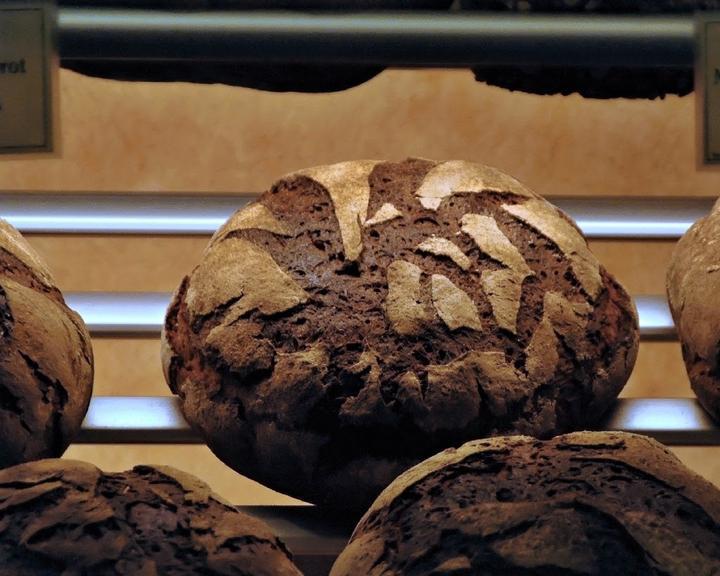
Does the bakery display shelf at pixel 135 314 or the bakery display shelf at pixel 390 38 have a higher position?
the bakery display shelf at pixel 390 38

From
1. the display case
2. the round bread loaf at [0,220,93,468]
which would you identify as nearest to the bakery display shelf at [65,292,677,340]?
the display case

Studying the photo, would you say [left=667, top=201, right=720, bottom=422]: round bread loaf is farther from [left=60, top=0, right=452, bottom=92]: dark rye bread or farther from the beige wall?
the beige wall

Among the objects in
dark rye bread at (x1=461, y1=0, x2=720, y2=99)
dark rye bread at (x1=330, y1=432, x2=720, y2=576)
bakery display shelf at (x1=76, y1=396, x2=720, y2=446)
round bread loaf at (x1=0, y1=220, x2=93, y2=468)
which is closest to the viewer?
dark rye bread at (x1=330, y1=432, x2=720, y2=576)

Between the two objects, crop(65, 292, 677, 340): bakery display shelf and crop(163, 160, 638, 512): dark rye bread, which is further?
crop(65, 292, 677, 340): bakery display shelf

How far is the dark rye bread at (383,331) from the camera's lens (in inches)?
42.8

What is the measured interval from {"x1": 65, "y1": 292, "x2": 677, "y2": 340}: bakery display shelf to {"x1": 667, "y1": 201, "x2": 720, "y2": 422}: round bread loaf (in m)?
0.04

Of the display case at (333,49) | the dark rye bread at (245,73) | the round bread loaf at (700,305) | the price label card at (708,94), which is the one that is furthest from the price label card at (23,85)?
the round bread loaf at (700,305)

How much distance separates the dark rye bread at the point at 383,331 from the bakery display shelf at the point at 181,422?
1.0 inches

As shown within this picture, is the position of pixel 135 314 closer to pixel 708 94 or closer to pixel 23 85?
pixel 23 85

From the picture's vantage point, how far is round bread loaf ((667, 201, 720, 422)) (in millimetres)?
1179

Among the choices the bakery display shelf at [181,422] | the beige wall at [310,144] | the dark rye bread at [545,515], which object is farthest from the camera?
the beige wall at [310,144]

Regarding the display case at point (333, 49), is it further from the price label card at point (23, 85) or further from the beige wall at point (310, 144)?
the beige wall at point (310, 144)

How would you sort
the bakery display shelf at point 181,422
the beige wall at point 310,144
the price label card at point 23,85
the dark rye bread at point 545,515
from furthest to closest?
1. the beige wall at point 310,144
2. the bakery display shelf at point 181,422
3. the price label card at point 23,85
4. the dark rye bread at point 545,515

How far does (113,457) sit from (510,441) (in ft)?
5.08
